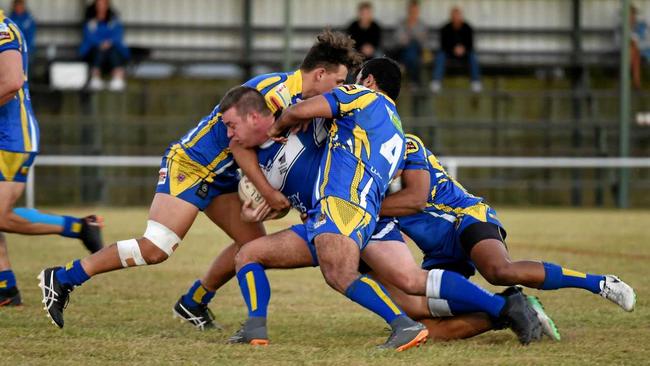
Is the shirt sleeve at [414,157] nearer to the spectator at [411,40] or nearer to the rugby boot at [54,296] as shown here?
the rugby boot at [54,296]

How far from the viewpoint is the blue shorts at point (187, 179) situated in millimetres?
6734

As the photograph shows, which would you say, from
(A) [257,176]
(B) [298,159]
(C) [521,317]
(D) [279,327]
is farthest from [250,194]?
(C) [521,317]

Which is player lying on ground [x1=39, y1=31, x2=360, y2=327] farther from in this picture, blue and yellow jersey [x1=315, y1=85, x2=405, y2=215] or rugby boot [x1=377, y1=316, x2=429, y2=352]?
rugby boot [x1=377, y1=316, x2=429, y2=352]

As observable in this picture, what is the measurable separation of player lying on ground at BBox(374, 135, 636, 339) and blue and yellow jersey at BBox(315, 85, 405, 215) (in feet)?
0.83

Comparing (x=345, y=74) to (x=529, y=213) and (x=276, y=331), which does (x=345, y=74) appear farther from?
(x=529, y=213)

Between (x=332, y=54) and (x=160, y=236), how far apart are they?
4.73ft

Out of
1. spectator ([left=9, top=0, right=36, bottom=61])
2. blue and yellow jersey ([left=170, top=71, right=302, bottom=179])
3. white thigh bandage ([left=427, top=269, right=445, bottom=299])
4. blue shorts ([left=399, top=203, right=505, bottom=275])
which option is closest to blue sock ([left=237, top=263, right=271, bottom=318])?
blue and yellow jersey ([left=170, top=71, right=302, bottom=179])

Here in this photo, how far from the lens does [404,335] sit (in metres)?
5.86

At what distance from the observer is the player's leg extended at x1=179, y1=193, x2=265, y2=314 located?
6.98 meters

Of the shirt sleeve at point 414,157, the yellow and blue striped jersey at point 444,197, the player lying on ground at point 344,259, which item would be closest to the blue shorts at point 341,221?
the player lying on ground at point 344,259

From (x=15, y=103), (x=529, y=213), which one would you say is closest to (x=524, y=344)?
(x=15, y=103)

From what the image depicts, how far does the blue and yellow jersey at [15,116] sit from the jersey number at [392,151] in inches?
109

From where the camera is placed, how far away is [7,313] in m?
7.38

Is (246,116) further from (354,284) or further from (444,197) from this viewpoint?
(444,197)
